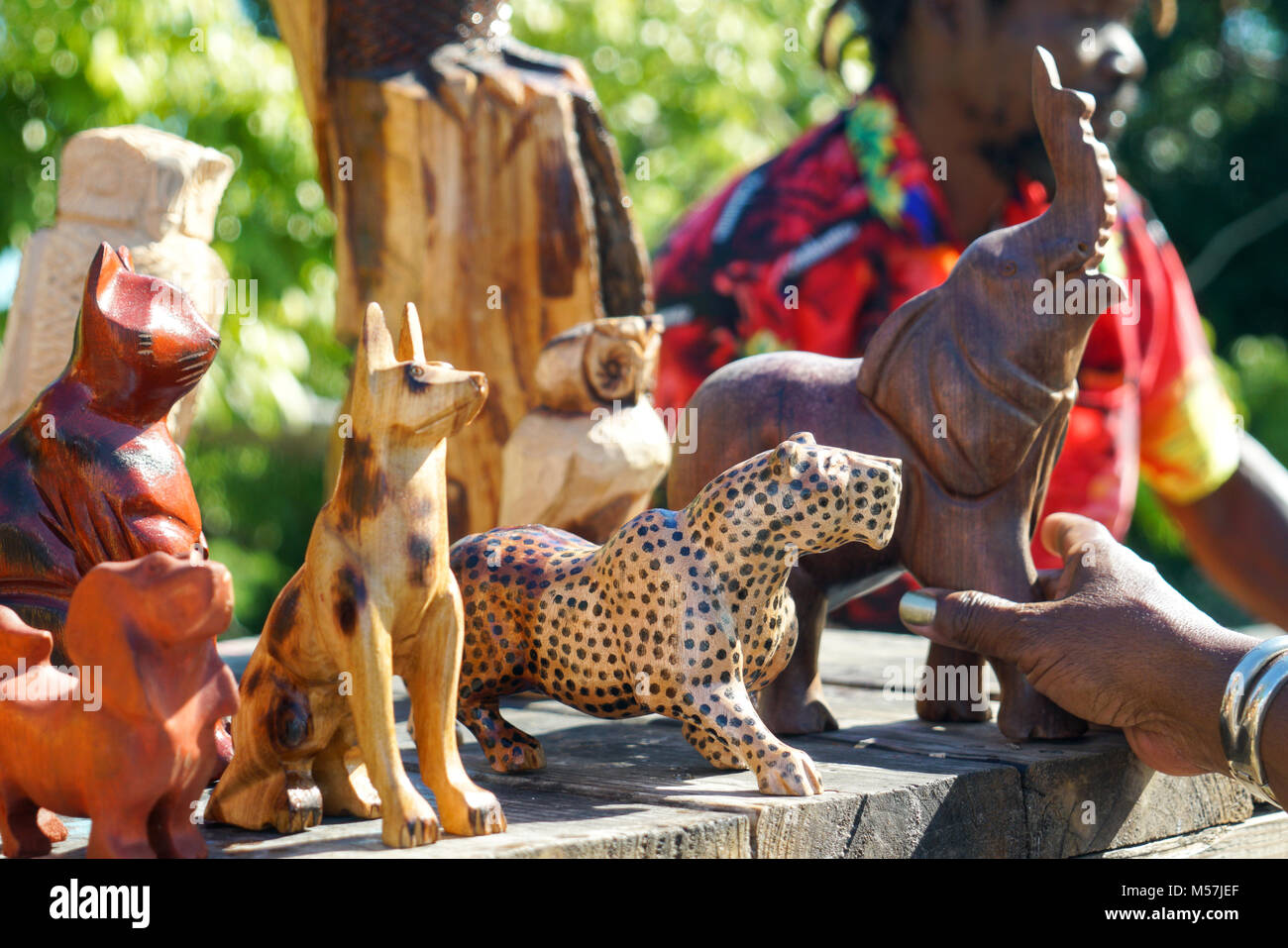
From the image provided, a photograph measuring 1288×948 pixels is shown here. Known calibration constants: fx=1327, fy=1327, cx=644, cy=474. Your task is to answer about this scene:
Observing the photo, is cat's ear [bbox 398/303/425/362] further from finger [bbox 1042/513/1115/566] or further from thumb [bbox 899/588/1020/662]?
finger [bbox 1042/513/1115/566]

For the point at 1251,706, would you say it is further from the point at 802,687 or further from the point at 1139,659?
the point at 802,687

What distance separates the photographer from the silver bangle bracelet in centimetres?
149

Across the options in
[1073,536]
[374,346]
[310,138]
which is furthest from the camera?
[310,138]

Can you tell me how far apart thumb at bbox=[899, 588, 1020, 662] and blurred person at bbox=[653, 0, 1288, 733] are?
4.90 feet

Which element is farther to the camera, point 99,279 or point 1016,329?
point 1016,329

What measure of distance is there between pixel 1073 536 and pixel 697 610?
2.19 ft

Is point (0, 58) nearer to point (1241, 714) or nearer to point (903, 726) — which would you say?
point (903, 726)

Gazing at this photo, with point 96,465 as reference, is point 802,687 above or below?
below

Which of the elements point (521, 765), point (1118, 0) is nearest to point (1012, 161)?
point (1118, 0)

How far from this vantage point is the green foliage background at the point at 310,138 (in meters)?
4.80

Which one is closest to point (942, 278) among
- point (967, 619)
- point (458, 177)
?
point (458, 177)

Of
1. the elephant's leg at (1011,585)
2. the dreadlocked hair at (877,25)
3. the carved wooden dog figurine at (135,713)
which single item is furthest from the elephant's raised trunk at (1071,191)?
the dreadlocked hair at (877,25)

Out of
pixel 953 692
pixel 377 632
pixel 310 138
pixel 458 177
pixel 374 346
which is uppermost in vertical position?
pixel 310 138

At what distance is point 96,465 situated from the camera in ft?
5.00
